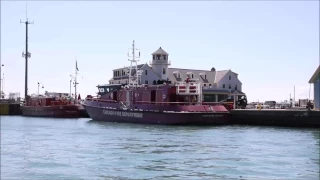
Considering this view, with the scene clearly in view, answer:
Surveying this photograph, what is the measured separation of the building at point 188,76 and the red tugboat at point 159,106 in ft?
72.8

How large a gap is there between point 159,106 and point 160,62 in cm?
3199

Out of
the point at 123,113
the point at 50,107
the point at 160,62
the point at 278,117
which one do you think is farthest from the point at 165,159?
the point at 160,62

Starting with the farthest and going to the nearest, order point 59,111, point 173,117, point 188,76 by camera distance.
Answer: point 188,76 < point 59,111 < point 173,117

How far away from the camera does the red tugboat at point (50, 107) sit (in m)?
57.8

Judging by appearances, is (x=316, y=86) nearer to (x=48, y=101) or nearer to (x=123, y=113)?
(x=123, y=113)

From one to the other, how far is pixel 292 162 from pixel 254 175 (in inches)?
110

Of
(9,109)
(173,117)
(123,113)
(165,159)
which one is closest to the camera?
(165,159)

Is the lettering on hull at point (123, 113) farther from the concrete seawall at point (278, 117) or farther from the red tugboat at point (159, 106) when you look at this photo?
the concrete seawall at point (278, 117)

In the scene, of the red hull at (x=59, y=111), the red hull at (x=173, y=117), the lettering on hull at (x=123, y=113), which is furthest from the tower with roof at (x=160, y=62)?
the red hull at (x=173, y=117)

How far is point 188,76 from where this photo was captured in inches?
2729

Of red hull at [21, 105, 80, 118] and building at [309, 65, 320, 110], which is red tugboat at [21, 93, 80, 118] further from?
building at [309, 65, 320, 110]

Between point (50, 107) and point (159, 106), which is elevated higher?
point (159, 106)

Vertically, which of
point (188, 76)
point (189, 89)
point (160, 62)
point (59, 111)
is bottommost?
point (59, 111)

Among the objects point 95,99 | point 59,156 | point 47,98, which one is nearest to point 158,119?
point 95,99
